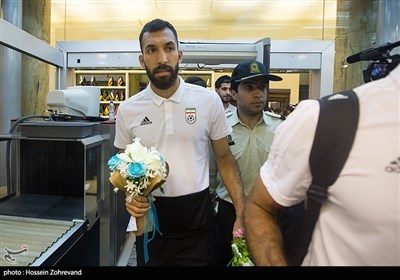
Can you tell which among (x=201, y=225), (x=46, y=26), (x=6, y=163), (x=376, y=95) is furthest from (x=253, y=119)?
(x=46, y=26)

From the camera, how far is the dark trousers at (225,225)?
1.61 metres

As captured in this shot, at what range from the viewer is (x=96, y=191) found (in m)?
2.00

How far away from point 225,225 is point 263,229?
971 mm

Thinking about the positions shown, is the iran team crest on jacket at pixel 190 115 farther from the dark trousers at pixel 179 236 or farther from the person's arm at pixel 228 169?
the dark trousers at pixel 179 236

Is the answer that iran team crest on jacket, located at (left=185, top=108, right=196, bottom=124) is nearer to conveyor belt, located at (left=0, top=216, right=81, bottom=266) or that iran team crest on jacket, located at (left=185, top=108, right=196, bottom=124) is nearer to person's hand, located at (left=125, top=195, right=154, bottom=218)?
person's hand, located at (left=125, top=195, right=154, bottom=218)

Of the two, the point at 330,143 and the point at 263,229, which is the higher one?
the point at 330,143

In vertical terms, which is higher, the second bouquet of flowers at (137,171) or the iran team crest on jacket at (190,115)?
the iran team crest on jacket at (190,115)

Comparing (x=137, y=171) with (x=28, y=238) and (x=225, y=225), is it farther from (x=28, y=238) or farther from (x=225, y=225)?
(x=28, y=238)

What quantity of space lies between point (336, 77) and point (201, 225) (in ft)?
9.68

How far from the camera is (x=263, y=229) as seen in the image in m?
0.71

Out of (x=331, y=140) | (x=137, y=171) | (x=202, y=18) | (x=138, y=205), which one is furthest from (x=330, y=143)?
(x=202, y=18)

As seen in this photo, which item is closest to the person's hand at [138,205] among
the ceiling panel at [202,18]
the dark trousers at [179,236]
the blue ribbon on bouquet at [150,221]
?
the blue ribbon on bouquet at [150,221]

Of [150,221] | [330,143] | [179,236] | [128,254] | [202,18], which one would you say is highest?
[202,18]

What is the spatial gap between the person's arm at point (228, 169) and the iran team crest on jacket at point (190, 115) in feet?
0.58
